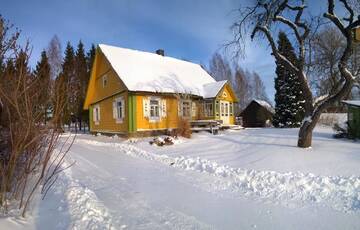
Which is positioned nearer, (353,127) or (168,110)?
(353,127)

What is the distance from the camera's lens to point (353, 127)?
481 inches

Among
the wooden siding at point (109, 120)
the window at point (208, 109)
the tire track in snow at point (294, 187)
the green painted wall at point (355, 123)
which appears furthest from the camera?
the window at point (208, 109)

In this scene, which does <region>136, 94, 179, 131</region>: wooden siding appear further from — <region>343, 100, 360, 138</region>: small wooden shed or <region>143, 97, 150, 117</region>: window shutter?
<region>343, 100, 360, 138</region>: small wooden shed

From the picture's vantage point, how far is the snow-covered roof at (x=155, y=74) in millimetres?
19953

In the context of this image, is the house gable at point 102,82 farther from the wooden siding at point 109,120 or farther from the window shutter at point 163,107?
the window shutter at point 163,107

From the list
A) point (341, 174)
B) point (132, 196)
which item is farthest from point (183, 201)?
point (341, 174)

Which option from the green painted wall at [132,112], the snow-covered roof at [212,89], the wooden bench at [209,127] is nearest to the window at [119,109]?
the green painted wall at [132,112]

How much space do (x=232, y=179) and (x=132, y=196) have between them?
264 centimetres

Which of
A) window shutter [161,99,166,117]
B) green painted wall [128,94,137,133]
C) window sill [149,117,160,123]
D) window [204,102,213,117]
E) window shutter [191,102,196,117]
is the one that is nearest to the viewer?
green painted wall [128,94,137,133]

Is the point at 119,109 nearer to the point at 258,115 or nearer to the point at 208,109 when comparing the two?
the point at 208,109

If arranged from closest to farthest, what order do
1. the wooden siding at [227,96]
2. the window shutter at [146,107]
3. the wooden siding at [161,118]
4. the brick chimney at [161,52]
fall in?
1. the wooden siding at [161,118]
2. the window shutter at [146,107]
3. the wooden siding at [227,96]
4. the brick chimney at [161,52]

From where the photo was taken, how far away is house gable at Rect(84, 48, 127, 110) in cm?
2114

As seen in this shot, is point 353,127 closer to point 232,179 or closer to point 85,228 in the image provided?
point 232,179

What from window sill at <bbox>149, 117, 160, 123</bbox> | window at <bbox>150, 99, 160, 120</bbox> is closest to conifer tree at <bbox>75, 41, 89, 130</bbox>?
window at <bbox>150, 99, 160, 120</bbox>
